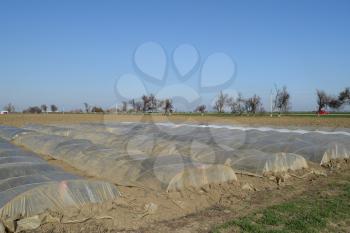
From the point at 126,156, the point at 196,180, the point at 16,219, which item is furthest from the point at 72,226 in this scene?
the point at 126,156

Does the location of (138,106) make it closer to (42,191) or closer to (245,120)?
(245,120)

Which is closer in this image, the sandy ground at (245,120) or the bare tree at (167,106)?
the sandy ground at (245,120)

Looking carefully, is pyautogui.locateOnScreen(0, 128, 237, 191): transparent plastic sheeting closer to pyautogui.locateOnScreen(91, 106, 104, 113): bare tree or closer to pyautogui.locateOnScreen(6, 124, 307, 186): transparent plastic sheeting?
pyautogui.locateOnScreen(6, 124, 307, 186): transparent plastic sheeting

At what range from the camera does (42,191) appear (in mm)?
6578

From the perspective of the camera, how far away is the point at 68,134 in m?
20.2

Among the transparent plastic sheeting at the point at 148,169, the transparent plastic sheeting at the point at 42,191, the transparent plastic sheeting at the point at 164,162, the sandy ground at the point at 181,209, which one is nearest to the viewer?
the sandy ground at the point at 181,209

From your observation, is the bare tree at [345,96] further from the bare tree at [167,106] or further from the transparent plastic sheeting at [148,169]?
the transparent plastic sheeting at [148,169]

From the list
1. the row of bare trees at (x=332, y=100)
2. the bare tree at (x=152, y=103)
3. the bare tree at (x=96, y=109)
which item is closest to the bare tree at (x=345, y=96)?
the row of bare trees at (x=332, y=100)

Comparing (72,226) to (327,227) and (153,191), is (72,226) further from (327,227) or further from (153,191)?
(327,227)

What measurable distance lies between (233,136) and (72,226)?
11.5 metres

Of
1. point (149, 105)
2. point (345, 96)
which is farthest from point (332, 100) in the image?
point (149, 105)

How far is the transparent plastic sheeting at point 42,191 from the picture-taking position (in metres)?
6.28

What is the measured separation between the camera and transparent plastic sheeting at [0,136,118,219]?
247 inches

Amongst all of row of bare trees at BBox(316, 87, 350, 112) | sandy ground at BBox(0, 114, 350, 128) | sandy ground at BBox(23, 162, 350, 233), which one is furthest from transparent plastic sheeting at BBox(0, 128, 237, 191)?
row of bare trees at BBox(316, 87, 350, 112)
